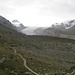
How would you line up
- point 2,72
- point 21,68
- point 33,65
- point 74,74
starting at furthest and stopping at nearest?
point 33,65
point 21,68
point 2,72
point 74,74

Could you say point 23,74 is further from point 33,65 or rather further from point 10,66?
point 33,65

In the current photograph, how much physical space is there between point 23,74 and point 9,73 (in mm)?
2620

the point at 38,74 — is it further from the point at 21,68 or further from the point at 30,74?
the point at 21,68

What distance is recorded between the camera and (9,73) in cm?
4569

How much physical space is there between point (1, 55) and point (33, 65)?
355 inches

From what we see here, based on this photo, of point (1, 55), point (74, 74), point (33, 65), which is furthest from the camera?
point (1, 55)

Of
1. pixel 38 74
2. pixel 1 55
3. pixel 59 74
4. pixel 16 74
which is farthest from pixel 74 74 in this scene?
pixel 1 55

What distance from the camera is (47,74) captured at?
45.7m

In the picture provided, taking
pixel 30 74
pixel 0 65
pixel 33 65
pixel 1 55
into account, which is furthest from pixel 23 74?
pixel 1 55

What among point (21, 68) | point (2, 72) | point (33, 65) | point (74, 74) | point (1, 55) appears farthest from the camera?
point (1, 55)

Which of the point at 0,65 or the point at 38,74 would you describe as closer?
the point at 38,74

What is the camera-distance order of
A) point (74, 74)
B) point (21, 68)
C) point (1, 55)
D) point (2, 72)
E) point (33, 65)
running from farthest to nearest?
point (1, 55)
point (33, 65)
point (21, 68)
point (2, 72)
point (74, 74)

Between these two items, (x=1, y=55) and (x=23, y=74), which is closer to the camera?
(x=23, y=74)

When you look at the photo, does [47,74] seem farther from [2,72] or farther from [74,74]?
[2,72]
